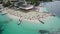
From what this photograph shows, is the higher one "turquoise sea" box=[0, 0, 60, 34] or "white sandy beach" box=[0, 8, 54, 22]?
"white sandy beach" box=[0, 8, 54, 22]

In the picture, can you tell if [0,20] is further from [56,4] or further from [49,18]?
[56,4]

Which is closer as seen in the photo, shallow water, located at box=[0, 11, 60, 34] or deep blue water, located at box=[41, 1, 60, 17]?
shallow water, located at box=[0, 11, 60, 34]

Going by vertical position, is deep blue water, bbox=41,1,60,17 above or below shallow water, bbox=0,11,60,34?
above

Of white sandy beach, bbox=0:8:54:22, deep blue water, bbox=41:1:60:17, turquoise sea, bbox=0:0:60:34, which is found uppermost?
deep blue water, bbox=41:1:60:17

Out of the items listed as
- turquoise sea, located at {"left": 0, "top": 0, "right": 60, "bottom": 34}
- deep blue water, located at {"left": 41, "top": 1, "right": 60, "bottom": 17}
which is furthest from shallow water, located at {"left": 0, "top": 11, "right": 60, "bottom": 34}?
deep blue water, located at {"left": 41, "top": 1, "right": 60, "bottom": 17}

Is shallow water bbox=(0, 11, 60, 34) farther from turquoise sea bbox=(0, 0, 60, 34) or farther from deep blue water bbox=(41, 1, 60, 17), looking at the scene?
deep blue water bbox=(41, 1, 60, 17)

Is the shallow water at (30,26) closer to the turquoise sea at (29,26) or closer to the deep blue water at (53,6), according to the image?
the turquoise sea at (29,26)

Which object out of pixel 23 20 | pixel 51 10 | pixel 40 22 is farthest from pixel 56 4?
pixel 23 20

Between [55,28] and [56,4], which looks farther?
[56,4]

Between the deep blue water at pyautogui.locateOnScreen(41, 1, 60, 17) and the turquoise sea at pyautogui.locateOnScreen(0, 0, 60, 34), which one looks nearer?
the turquoise sea at pyautogui.locateOnScreen(0, 0, 60, 34)
